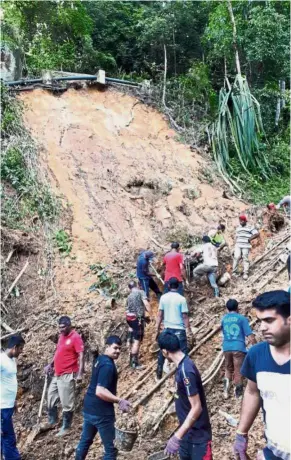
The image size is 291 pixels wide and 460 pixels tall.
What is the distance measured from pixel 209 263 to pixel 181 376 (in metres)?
5.18

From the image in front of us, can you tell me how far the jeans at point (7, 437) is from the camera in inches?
181

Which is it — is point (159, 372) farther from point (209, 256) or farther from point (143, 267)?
point (209, 256)

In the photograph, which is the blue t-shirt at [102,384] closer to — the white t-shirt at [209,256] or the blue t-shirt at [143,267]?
the blue t-shirt at [143,267]

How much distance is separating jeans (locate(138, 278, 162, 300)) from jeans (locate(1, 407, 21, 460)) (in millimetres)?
3924

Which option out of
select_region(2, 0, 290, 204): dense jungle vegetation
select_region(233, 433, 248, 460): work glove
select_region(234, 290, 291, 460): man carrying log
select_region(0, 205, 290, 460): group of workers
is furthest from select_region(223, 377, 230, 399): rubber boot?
select_region(2, 0, 290, 204): dense jungle vegetation

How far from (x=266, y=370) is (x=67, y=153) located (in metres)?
10.3

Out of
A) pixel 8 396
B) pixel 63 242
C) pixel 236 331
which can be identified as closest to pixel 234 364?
pixel 236 331

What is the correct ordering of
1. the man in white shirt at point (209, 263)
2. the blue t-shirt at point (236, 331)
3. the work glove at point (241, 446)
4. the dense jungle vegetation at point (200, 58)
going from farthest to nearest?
the dense jungle vegetation at point (200, 58)
the man in white shirt at point (209, 263)
the blue t-shirt at point (236, 331)
the work glove at point (241, 446)

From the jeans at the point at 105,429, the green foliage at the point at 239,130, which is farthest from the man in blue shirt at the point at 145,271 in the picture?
the green foliage at the point at 239,130

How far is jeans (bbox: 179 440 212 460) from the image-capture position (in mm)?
3446

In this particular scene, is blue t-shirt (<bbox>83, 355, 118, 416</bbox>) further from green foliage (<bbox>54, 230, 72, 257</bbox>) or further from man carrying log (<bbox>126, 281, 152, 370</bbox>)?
green foliage (<bbox>54, 230, 72, 257</bbox>)

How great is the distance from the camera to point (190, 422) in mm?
3406

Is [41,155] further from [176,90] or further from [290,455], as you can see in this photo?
[290,455]

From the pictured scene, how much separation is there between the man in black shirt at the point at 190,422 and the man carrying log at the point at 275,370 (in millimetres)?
737
